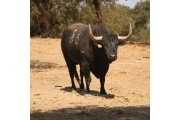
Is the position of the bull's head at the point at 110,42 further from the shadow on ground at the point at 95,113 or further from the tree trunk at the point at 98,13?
the tree trunk at the point at 98,13

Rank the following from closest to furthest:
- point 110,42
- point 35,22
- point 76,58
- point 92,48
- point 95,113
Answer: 1. point 95,113
2. point 110,42
3. point 92,48
4. point 76,58
5. point 35,22

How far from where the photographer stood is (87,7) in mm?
29609

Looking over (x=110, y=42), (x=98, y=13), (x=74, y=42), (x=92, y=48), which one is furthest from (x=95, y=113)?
(x=98, y=13)

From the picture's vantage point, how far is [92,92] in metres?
11.4

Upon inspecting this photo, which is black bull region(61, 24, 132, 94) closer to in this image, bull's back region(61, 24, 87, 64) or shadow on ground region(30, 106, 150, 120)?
bull's back region(61, 24, 87, 64)

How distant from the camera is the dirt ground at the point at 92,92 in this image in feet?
26.3

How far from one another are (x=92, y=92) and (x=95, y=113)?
10.8 ft

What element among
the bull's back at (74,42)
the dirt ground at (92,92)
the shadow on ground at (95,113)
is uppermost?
the bull's back at (74,42)

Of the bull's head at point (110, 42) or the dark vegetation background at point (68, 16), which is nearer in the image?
the bull's head at point (110, 42)

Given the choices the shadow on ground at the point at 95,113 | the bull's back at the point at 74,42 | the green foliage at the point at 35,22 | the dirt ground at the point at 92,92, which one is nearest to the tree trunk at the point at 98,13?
the green foliage at the point at 35,22

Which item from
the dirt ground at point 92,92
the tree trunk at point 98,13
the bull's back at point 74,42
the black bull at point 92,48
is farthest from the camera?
the tree trunk at point 98,13

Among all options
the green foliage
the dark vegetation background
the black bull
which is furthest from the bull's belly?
the green foliage

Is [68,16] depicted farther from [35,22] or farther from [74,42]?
[74,42]
